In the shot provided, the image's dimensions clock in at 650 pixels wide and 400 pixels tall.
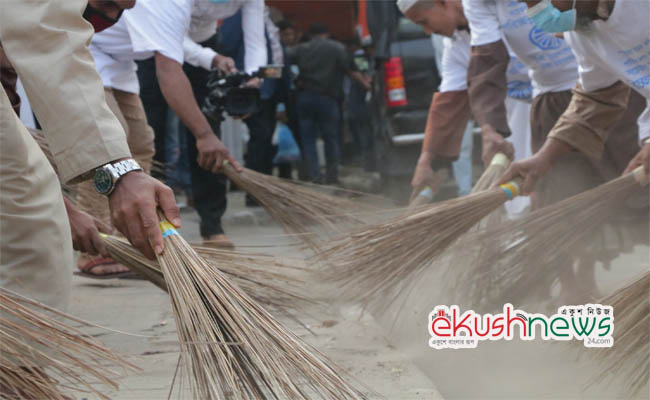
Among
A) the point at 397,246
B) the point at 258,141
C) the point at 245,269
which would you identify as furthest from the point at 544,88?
the point at 258,141

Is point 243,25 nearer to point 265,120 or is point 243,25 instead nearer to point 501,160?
point 501,160

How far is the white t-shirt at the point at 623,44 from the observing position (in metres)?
2.67

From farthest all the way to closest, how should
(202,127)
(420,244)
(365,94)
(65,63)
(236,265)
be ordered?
(365,94), (202,127), (420,244), (236,265), (65,63)

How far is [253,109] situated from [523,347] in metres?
1.96

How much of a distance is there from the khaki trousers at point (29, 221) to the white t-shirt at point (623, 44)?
5.90ft

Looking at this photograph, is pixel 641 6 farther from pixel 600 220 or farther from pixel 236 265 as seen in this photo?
pixel 236 265

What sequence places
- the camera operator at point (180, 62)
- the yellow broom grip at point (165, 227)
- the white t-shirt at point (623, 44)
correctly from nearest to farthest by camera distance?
the yellow broom grip at point (165, 227)
the white t-shirt at point (623, 44)
the camera operator at point (180, 62)

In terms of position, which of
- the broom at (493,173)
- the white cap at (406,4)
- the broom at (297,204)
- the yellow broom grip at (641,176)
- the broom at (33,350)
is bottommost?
the broom at (297,204)

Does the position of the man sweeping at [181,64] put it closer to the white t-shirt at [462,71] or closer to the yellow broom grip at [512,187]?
the white t-shirt at [462,71]

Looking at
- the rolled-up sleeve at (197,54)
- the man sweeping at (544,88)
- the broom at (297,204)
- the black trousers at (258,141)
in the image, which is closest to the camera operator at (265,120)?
the black trousers at (258,141)

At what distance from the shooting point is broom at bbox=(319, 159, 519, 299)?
3057mm

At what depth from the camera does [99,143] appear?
1.67m

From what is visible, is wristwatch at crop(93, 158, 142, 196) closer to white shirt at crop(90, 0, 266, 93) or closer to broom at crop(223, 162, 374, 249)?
broom at crop(223, 162, 374, 249)

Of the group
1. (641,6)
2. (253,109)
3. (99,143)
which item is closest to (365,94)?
(253,109)
